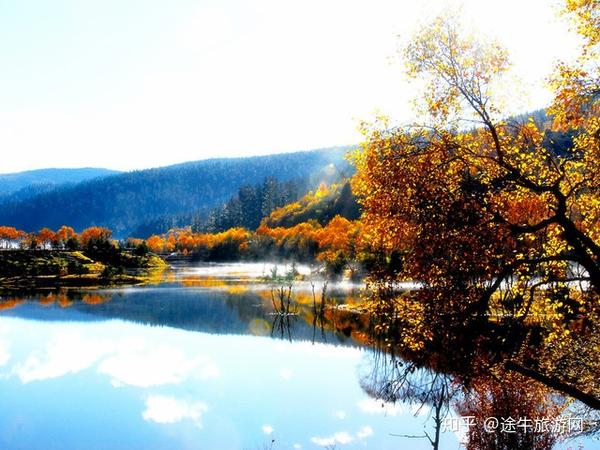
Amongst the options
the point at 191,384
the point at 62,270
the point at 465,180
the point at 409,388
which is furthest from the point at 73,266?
the point at 465,180

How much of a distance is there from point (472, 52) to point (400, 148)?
11.2 ft

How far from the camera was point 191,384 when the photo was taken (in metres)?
44.0

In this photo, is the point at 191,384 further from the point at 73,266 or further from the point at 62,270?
the point at 73,266

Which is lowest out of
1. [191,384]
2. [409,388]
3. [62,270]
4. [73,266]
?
[62,270]

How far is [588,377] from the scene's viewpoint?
24281 millimetres

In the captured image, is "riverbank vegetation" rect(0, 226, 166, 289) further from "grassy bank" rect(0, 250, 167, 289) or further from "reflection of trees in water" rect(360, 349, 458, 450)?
"reflection of trees in water" rect(360, 349, 458, 450)

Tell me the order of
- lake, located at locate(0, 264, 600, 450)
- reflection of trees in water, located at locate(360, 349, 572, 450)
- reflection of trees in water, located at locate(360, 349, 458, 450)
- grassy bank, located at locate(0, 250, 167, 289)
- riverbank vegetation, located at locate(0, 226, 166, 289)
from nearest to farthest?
reflection of trees in water, located at locate(360, 349, 572, 450) < lake, located at locate(0, 264, 600, 450) < reflection of trees in water, located at locate(360, 349, 458, 450) < grassy bank, located at locate(0, 250, 167, 289) < riverbank vegetation, located at locate(0, 226, 166, 289)

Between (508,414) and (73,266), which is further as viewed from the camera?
(73,266)

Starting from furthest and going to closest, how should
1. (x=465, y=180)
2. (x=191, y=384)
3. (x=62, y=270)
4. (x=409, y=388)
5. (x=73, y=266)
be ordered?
(x=73, y=266), (x=62, y=270), (x=191, y=384), (x=409, y=388), (x=465, y=180)

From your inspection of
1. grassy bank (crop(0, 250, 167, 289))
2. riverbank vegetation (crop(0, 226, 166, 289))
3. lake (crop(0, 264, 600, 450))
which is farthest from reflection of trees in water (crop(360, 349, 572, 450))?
riverbank vegetation (crop(0, 226, 166, 289))

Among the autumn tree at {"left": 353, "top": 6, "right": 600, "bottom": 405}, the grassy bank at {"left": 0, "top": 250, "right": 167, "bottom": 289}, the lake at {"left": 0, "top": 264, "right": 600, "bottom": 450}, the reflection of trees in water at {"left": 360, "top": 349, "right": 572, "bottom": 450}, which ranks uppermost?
the autumn tree at {"left": 353, "top": 6, "right": 600, "bottom": 405}

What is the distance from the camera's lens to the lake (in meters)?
32.3

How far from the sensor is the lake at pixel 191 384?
32.3 meters

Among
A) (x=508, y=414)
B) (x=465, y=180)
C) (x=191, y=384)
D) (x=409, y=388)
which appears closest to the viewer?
(x=465, y=180)
